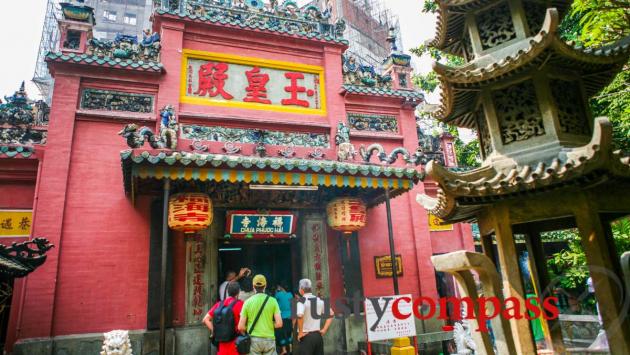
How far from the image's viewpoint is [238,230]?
8.27 m

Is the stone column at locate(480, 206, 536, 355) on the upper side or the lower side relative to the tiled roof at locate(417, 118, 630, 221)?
lower

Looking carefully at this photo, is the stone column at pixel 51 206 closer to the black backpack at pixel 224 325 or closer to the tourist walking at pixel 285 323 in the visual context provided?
the black backpack at pixel 224 325

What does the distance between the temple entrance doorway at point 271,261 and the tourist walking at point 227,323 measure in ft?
13.5

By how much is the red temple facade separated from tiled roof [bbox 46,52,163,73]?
3 centimetres

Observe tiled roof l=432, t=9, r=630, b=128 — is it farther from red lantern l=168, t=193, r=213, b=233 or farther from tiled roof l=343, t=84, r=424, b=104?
tiled roof l=343, t=84, r=424, b=104

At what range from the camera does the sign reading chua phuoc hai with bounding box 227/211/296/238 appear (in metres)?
8.17

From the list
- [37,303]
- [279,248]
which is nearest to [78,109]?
[37,303]

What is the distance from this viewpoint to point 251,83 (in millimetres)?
9766

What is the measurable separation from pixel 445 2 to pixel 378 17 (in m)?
30.1

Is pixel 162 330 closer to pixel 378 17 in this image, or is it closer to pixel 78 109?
pixel 78 109

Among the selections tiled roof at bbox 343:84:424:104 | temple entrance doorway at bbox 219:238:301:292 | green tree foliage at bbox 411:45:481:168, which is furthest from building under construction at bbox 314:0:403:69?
temple entrance doorway at bbox 219:238:301:292

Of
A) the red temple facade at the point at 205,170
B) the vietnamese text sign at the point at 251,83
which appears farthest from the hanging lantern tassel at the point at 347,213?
the vietnamese text sign at the point at 251,83

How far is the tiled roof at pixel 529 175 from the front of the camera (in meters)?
3.22

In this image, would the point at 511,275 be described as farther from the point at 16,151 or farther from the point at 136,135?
the point at 16,151
